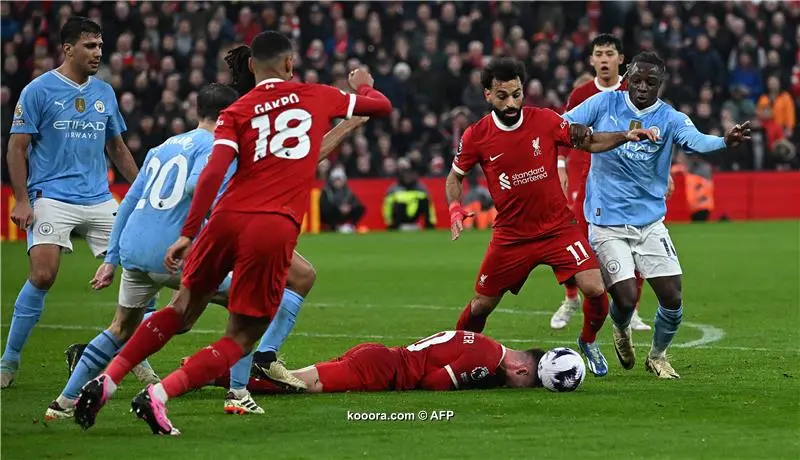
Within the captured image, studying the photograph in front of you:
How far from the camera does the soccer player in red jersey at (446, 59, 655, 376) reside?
10055 millimetres

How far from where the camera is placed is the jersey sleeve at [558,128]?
33.4ft

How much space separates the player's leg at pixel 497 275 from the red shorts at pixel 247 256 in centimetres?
275

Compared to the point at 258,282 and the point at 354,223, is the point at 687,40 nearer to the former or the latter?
the point at 354,223

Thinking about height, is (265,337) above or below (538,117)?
below

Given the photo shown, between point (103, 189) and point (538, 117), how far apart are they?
10.7 feet

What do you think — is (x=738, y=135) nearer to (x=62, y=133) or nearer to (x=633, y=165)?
(x=633, y=165)

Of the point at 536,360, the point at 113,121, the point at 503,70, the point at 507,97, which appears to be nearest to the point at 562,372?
the point at 536,360

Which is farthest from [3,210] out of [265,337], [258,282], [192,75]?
[258,282]

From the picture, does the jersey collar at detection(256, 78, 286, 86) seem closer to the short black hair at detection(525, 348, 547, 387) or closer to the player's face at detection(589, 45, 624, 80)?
the short black hair at detection(525, 348, 547, 387)

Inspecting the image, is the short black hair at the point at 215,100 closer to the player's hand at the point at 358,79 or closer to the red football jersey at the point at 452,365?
the player's hand at the point at 358,79

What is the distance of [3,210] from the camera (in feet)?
84.9

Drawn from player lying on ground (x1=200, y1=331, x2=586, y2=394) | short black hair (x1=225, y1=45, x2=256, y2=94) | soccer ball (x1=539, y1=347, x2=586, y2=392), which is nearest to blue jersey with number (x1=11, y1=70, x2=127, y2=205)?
short black hair (x1=225, y1=45, x2=256, y2=94)

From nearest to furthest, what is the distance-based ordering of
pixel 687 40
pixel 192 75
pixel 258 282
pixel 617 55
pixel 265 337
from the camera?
1. pixel 258 282
2. pixel 265 337
3. pixel 617 55
4. pixel 192 75
5. pixel 687 40

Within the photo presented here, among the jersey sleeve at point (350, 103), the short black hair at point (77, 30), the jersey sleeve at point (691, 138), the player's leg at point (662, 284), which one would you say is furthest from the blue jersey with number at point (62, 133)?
the jersey sleeve at point (691, 138)
